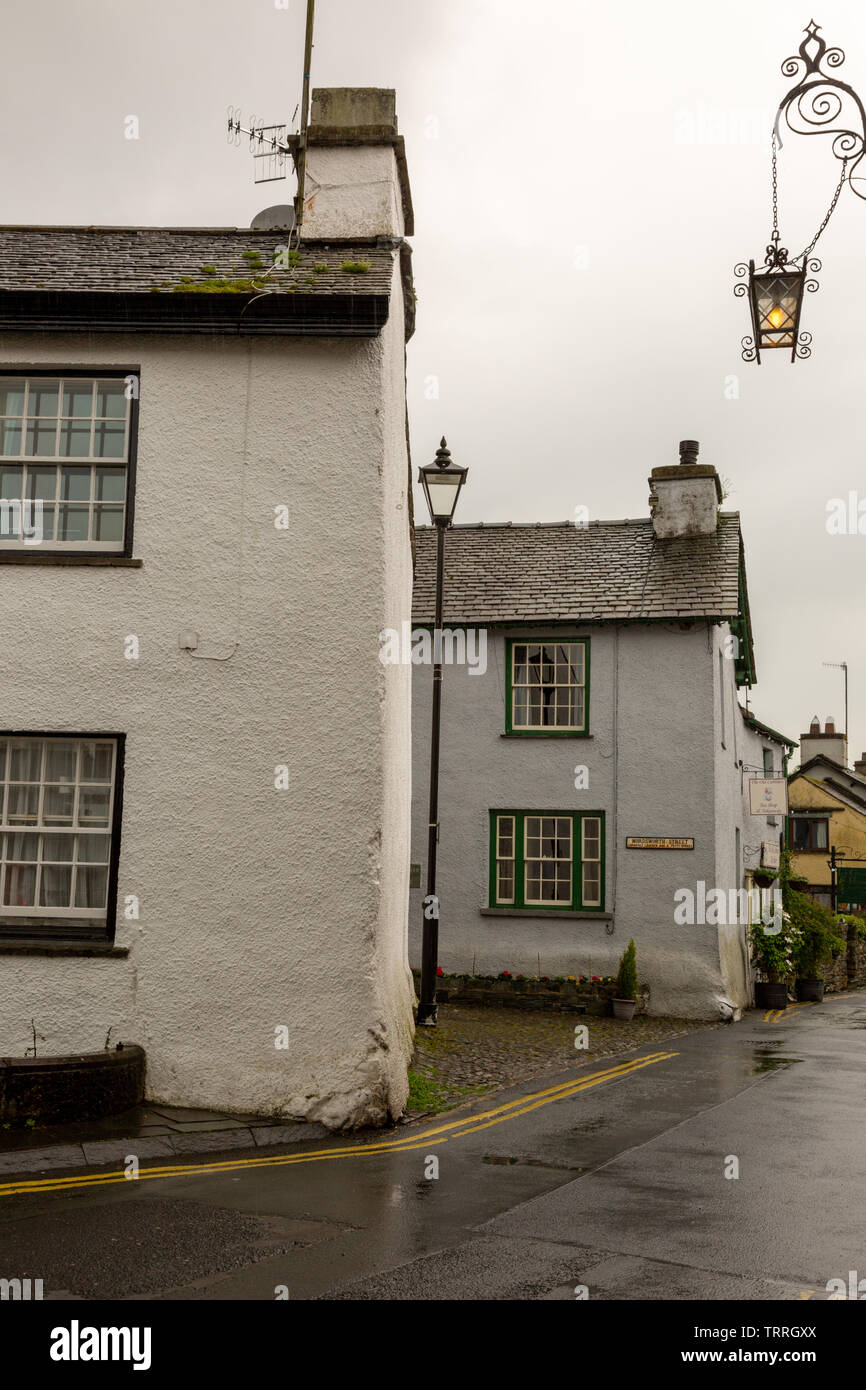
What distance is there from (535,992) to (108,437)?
485 inches

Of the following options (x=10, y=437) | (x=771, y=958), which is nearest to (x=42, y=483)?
(x=10, y=437)

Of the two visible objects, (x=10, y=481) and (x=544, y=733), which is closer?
(x=10, y=481)

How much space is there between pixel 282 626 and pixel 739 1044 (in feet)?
33.0

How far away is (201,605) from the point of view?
9.70 m

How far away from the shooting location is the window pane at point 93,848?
9.62m

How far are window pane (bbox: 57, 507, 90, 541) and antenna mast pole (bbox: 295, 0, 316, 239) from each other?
3679 mm

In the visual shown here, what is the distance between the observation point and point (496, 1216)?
6.72 m

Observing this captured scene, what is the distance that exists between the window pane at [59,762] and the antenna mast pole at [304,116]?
544cm

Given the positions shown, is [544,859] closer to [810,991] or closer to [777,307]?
[810,991]

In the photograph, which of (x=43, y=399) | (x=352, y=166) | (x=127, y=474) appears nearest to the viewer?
(x=127, y=474)

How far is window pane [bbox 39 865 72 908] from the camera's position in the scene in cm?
965

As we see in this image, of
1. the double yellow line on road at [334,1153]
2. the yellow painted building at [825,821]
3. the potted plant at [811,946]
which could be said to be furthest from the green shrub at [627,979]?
the yellow painted building at [825,821]

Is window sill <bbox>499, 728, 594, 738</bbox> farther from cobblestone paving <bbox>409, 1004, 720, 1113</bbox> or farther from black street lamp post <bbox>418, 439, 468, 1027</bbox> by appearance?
black street lamp post <bbox>418, 439, 468, 1027</bbox>
